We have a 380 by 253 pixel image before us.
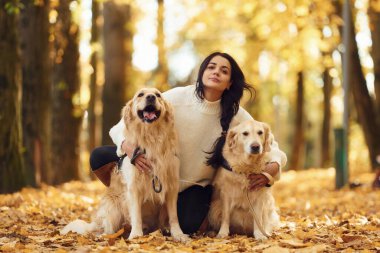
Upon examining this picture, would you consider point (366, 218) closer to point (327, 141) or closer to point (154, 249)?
point (154, 249)

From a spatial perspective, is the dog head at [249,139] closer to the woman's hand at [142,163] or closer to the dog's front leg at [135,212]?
the woman's hand at [142,163]

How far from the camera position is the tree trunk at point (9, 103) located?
25.6 feet

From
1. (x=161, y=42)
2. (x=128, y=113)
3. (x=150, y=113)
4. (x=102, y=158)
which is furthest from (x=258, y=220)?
(x=161, y=42)

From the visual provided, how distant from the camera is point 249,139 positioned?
16.1ft

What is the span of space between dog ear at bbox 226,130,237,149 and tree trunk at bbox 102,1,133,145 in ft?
26.2

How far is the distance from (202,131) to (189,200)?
657 millimetres

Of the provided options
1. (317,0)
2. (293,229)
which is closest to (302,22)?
(317,0)

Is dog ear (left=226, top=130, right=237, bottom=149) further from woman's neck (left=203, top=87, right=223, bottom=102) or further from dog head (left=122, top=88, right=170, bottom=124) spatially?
dog head (left=122, top=88, right=170, bottom=124)

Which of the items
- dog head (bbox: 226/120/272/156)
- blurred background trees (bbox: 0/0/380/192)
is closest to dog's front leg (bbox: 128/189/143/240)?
dog head (bbox: 226/120/272/156)

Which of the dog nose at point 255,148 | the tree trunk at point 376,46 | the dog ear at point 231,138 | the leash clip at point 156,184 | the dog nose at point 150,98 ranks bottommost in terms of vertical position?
the leash clip at point 156,184

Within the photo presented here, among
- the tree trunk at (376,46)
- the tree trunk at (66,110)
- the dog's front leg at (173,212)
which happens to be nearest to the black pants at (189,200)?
the dog's front leg at (173,212)

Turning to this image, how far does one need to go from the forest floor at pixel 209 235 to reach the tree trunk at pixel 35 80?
110cm

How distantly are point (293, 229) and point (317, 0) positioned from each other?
800cm

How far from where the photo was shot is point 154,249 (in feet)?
13.9
